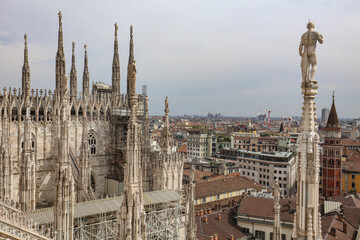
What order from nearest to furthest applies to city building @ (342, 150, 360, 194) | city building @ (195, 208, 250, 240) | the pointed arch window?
the pointed arch window < city building @ (195, 208, 250, 240) < city building @ (342, 150, 360, 194)

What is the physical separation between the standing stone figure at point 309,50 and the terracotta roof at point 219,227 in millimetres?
18675

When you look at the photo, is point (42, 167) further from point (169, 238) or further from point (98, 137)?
point (169, 238)

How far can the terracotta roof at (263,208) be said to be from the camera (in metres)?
24.2

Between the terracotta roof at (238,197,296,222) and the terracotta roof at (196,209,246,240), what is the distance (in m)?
1.21

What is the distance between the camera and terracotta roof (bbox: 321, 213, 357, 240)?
1966 cm

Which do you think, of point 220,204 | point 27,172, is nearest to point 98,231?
point 27,172

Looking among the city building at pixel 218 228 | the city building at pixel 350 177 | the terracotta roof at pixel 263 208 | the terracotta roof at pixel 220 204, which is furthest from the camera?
the city building at pixel 350 177

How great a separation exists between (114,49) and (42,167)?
990 centimetres

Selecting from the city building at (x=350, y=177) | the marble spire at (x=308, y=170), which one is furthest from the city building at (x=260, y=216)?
the city building at (x=350, y=177)

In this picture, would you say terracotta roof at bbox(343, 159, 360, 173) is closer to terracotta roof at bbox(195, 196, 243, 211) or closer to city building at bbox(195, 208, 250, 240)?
terracotta roof at bbox(195, 196, 243, 211)

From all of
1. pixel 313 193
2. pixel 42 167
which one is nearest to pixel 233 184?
pixel 42 167

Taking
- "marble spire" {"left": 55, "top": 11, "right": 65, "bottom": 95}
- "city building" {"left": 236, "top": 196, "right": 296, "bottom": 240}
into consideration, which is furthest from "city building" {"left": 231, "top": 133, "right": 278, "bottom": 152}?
"marble spire" {"left": 55, "top": 11, "right": 65, "bottom": 95}

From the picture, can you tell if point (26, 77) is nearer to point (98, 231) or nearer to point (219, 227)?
point (98, 231)

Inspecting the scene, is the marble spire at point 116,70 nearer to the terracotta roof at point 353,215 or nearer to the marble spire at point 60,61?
the marble spire at point 60,61
